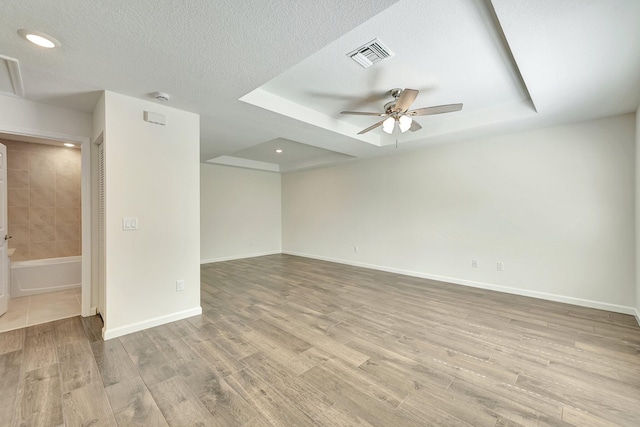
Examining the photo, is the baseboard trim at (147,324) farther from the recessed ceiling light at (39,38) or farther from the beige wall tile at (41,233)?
the beige wall tile at (41,233)

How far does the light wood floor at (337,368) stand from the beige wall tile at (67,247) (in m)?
2.43

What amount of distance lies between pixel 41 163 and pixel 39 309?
8.68 ft

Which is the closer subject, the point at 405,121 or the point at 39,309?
the point at 405,121

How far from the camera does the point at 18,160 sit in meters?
4.28

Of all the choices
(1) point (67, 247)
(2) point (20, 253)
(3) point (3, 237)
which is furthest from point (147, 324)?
(2) point (20, 253)

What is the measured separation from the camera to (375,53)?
2.20m

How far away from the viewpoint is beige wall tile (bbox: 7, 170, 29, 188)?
167 inches

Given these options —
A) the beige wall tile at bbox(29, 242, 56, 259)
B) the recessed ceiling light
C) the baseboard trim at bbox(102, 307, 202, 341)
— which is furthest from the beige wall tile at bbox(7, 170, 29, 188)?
the recessed ceiling light

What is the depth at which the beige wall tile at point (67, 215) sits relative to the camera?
4.64 meters

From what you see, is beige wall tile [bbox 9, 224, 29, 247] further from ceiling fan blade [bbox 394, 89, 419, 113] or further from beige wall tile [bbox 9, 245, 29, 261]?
ceiling fan blade [bbox 394, 89, 419, 113]

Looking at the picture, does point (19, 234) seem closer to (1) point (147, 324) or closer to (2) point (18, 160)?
(2) point (18, 160)

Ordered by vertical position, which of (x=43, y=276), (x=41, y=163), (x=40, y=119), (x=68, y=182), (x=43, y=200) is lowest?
(x=43, y=276)

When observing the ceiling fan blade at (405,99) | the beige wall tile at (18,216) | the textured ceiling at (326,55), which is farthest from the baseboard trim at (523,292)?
the beige wall tile at (18,216)

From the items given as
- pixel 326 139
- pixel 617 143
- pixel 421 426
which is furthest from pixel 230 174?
pixel 617 143
